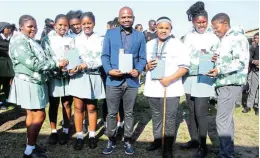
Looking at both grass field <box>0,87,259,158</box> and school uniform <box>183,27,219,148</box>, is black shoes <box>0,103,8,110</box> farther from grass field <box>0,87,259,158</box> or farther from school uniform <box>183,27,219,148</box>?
school uniform <box>183,27,219,148</box>

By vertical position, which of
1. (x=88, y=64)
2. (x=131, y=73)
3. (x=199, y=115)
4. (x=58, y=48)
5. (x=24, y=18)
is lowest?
(x=199, y=115)

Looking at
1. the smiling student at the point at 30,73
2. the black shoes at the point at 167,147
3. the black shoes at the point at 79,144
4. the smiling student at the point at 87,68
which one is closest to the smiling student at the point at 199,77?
the black shoes at the point at 167,147

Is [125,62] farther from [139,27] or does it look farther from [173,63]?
[139,27]

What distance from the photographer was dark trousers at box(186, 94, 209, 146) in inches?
163

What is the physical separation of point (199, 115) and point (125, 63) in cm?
136

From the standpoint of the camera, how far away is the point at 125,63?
3.92m

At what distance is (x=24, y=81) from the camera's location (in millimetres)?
3822

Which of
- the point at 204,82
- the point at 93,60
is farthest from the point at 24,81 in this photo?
the point at 204,82

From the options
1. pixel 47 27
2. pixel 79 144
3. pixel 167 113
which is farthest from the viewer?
pixel 47 27

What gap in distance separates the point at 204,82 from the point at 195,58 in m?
0.38

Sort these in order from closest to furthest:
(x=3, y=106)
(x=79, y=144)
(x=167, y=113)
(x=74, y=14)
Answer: (x=167, y=113), (x=79, y=144), (x=74, y=14), (x=3, y=106)

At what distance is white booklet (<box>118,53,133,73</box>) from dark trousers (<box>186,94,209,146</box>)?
1076mm

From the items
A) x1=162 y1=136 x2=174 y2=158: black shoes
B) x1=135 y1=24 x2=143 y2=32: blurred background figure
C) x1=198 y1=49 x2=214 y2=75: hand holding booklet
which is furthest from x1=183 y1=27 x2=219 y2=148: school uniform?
x1=135 y1=24 x2=143 y2=32: blurred background figure

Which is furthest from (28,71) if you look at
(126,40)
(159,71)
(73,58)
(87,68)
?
(159,71)
